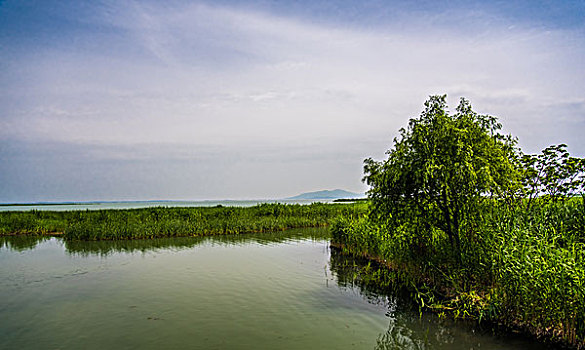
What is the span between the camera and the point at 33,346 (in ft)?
24.3

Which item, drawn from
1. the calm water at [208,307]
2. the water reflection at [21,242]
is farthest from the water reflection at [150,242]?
the calm water at [208,307]

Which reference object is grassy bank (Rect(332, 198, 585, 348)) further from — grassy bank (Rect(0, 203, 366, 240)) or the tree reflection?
the tree reflection

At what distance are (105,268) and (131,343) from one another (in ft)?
30.6

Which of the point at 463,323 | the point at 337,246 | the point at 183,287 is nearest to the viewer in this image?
the point at 463,323

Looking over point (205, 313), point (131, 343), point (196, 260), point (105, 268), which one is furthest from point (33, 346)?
point (196, 260)

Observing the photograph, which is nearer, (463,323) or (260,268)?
(463,323)

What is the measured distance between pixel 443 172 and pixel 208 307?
716 cm

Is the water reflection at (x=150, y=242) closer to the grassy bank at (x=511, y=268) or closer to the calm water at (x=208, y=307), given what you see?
the calm water at (x=208, y=307)

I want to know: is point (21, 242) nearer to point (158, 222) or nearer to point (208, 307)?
point (158, 222)

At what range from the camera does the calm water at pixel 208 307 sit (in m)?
7.59

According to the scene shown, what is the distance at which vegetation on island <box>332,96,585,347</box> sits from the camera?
6.79 meters

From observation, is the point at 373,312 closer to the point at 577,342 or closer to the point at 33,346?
the point at 577,342

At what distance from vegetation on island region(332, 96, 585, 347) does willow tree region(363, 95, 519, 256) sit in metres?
0.03

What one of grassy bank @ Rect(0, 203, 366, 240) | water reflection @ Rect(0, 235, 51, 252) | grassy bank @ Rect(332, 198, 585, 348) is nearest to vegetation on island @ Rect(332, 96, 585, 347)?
grassy bank @ Rect(332, 198, 585, 348)
